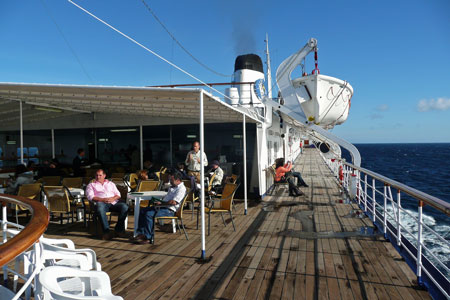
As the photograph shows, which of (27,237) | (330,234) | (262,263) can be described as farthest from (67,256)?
(330,234)

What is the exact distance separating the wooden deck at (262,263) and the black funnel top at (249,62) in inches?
307

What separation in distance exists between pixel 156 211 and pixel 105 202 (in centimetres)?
88

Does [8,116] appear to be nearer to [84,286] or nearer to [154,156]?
[154,156]

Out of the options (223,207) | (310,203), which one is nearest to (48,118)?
(223,207)

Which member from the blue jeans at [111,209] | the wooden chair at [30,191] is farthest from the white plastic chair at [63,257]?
the wooden chair at [30,191]

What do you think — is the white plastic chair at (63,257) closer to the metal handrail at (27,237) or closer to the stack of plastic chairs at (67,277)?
the stack of plastic chairs at (67,277)

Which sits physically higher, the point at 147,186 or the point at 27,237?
the point at 27,237

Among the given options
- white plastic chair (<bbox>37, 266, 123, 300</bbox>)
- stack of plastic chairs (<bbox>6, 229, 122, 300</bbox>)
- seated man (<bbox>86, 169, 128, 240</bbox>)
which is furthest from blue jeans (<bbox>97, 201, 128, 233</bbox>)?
white plastic chair (<bbox>37, 266, 123, 300</bbox>)

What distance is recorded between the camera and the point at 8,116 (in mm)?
9125

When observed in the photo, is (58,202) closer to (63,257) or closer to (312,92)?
(63,257)

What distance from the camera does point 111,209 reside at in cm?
486

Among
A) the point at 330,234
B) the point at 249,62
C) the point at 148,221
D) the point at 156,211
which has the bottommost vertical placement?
the point at 330,234

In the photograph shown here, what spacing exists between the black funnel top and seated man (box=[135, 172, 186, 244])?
836cm

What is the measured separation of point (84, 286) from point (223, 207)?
131 inches
